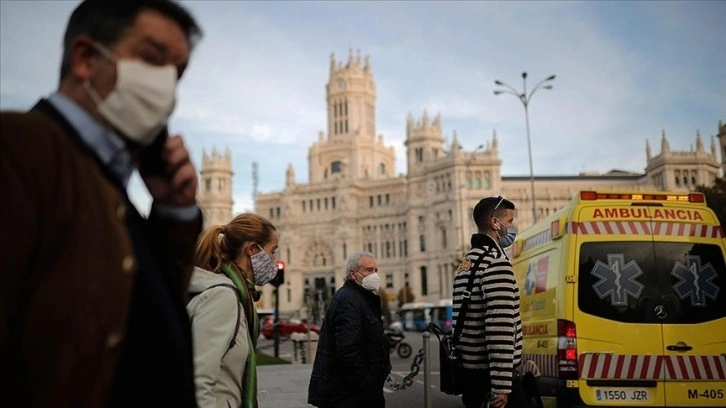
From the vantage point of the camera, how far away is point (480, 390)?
5.61 metres

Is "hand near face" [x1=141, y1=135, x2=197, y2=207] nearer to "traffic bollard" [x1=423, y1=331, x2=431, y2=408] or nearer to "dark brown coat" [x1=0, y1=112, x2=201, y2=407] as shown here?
"dark brown coat" [x1=0, y1=112, x2=201, y2=407]

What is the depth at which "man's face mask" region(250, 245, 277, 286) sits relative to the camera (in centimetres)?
443

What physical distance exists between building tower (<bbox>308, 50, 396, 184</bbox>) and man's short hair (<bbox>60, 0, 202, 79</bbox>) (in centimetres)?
9976

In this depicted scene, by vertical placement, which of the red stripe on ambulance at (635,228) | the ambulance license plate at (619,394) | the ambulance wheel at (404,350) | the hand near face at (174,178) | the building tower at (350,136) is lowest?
the ambulance wheel at (404,350)

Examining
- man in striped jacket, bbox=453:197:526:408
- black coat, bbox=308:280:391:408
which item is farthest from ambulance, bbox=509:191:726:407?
black coat, bbox=308:280:391:408

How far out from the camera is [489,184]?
8681 centimetres

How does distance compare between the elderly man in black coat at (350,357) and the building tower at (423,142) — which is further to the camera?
the building tower at (423,142)

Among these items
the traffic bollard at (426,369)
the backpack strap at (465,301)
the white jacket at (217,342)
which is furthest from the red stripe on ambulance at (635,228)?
the white jacket at (217,342)

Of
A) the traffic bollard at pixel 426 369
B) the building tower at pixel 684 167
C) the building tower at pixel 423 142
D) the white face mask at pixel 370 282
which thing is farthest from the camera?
the building tower at pixel 423 142

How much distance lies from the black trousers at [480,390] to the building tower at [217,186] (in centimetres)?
10256

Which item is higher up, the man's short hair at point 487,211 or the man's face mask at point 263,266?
the man's short hair at point 487,211

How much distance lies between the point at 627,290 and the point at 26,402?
6.51m

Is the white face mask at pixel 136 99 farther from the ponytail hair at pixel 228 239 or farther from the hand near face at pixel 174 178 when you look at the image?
the ponytail hair at pixel 228 239

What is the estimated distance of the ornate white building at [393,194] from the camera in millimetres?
86000
